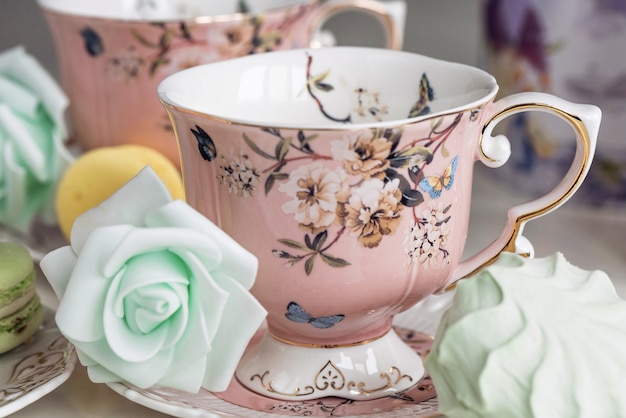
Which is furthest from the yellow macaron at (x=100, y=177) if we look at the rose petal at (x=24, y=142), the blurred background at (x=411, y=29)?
the blurred background at (x=411, y=29)

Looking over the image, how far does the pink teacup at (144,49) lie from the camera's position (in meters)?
0.62

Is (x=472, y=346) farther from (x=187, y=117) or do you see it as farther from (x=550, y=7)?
(x=550, y=7)

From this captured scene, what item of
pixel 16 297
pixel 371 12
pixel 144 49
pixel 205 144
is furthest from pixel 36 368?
pixel 371 12

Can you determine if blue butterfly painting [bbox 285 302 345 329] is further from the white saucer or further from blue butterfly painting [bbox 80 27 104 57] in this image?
blue butterfly painting [bbox 80 27 104 57]

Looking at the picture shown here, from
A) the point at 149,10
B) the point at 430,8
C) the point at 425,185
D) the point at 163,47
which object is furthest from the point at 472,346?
the point at 430,8

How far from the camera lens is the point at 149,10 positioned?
2.52 feet

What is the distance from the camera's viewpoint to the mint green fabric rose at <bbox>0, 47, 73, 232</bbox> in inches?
25.2

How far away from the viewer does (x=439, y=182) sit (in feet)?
1.40

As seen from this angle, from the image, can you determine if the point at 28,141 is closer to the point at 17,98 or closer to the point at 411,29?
the point at 17,98

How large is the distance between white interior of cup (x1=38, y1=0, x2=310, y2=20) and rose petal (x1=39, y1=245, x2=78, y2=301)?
361 mm

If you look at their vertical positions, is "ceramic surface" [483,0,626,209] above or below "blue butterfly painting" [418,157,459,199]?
below

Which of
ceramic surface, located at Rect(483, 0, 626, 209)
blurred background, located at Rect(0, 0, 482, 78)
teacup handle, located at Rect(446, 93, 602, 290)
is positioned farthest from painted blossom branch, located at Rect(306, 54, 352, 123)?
blurred background, located at Rect(0, 0, 482, 78)

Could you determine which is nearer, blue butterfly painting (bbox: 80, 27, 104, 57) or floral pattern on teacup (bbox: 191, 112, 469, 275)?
floral pattern on teacup (bbox: 191, 112, 469, 275)

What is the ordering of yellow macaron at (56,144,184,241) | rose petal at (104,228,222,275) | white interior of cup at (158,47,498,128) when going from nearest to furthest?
1. rose petal at (104,228,222,275)
2. white interior of cup at (158,47,498,128)
3. yellow macaron at (56,144,184,241)
